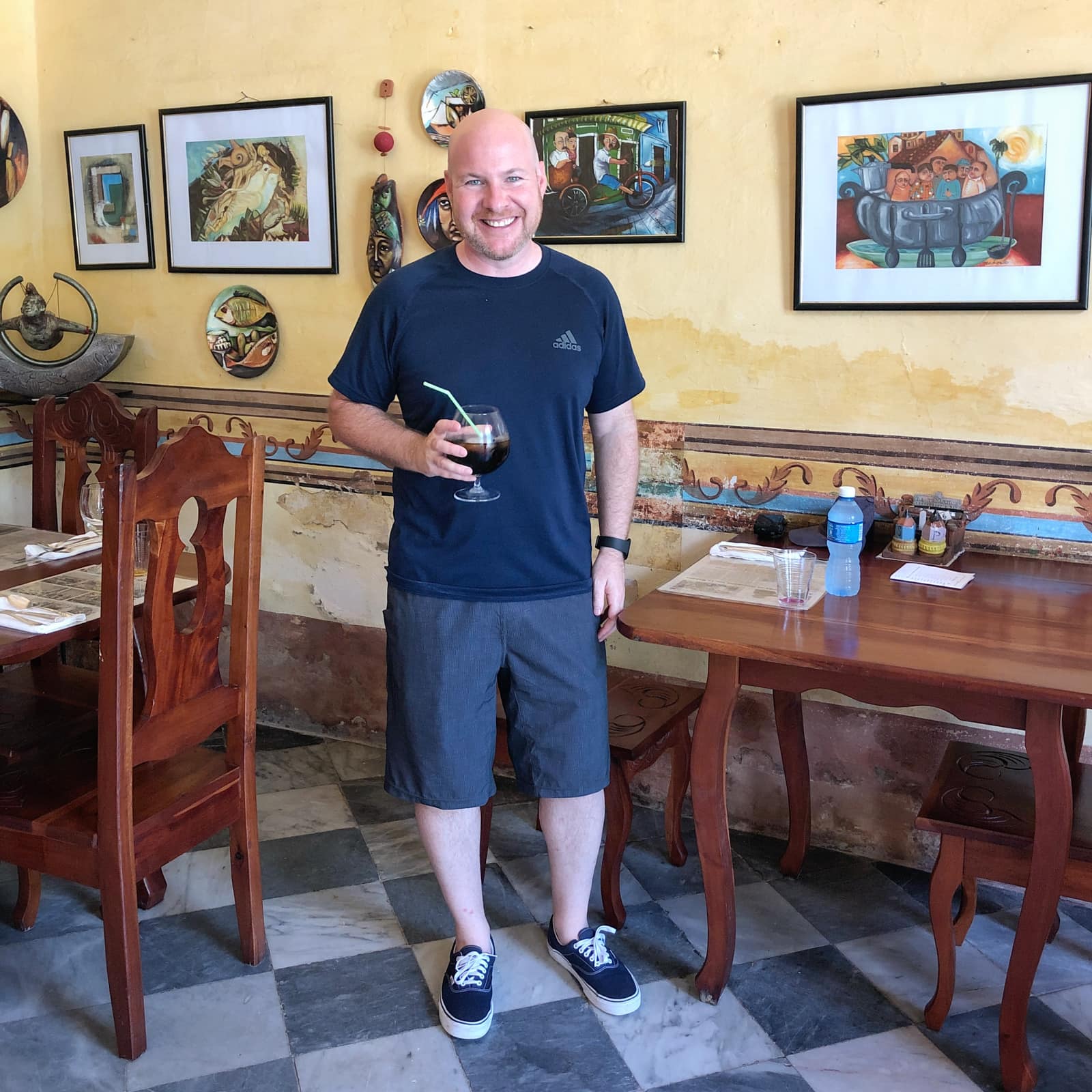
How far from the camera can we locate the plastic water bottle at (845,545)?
7.33 ft

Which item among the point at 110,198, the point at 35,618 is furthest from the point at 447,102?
the point at 35,618

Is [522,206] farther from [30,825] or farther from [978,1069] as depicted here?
[978,1069]

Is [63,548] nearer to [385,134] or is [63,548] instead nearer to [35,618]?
[35,618]

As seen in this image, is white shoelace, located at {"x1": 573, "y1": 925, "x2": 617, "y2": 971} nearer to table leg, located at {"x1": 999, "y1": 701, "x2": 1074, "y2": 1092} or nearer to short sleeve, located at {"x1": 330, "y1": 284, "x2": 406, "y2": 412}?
table leg, located at {"x1": 999, "y1": 701, "x2": 1074, "y2": 1092}

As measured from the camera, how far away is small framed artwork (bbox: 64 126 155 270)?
356cm

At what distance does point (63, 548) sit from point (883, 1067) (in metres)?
2.08

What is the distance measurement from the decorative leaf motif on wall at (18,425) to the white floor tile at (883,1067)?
3.08 meters

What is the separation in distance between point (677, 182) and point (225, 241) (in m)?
1.48

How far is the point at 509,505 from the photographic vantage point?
1.99 metres

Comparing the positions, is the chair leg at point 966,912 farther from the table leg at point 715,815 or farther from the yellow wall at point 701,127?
the yellow wall at point 701,127

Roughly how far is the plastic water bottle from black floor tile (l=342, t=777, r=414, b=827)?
1.36 m

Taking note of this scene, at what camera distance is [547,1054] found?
2092mm

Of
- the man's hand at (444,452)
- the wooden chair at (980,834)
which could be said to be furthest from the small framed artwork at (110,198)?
the wooden chair at (980,834)

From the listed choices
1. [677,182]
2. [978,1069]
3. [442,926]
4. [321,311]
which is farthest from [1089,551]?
[321,311]
